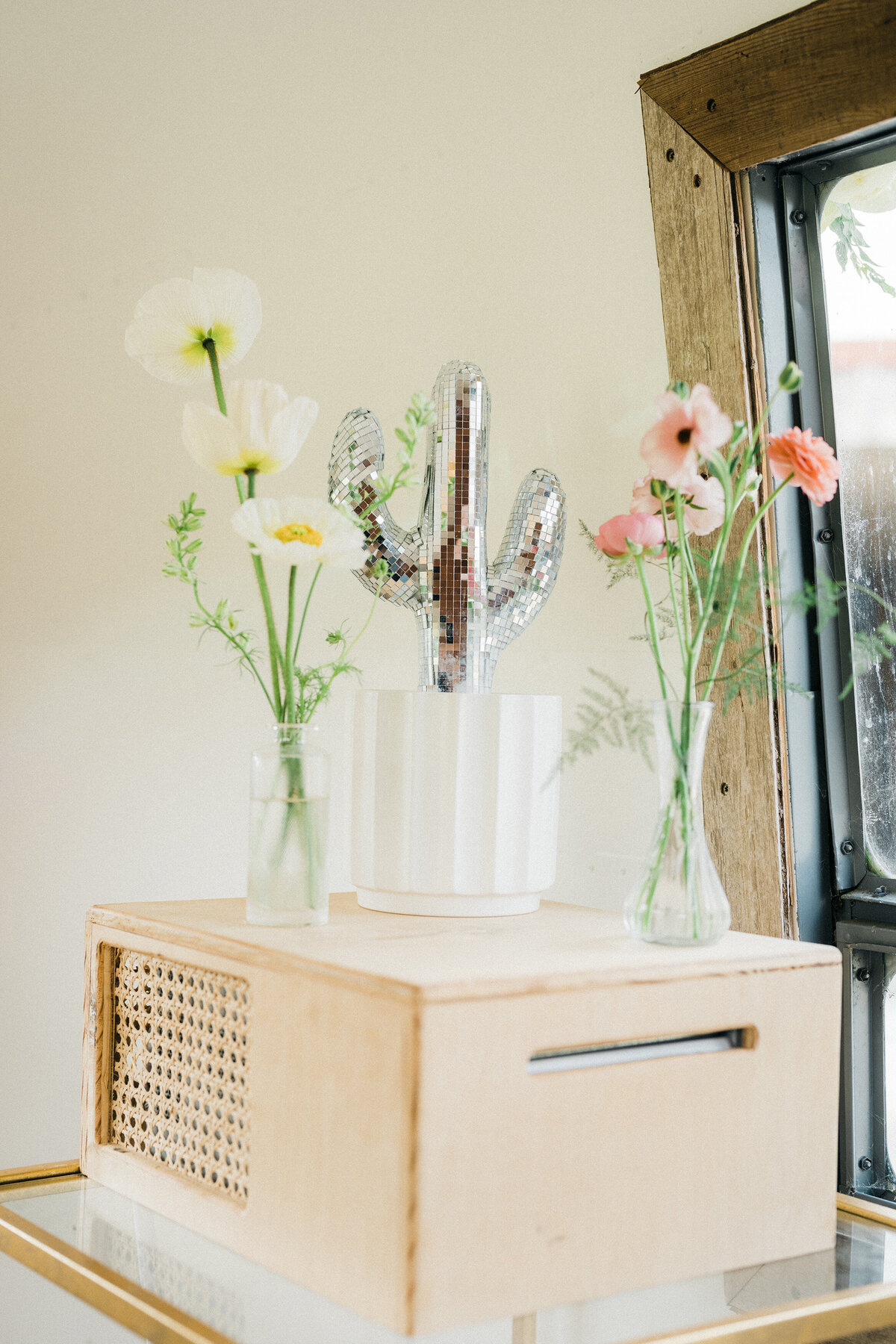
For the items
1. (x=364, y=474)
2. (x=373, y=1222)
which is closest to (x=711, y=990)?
(x=373, y=1222)

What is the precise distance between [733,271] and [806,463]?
387mm

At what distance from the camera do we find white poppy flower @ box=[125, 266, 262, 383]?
104 cm

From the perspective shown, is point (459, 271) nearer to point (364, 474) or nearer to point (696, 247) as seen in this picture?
point (696, 247)

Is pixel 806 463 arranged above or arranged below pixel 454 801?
above

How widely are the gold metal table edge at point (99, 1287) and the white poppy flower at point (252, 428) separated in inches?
24.7

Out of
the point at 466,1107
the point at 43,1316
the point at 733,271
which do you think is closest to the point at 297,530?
the point at 466,1107

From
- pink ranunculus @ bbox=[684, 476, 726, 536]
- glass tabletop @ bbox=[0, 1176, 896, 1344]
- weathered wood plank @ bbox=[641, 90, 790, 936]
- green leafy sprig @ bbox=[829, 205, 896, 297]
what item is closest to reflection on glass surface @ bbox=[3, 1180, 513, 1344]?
glass tabletop @ bbox=[0, 1176, 896, 1344]

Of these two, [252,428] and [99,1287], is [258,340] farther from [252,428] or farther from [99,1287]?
[99,1287]

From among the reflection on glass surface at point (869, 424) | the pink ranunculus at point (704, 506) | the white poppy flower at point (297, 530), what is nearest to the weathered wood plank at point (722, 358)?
the reflection on glass surface at point (869, 424)

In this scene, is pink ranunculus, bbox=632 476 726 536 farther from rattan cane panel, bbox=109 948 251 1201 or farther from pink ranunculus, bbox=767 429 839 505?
rattan cane panel, bbox=109 948 251 1201

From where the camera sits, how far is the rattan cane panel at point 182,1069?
0.90 meters

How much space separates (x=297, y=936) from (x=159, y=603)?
0.65 meters

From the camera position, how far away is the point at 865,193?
1.27 metres

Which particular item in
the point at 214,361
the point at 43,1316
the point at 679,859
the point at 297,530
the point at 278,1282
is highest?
the point at 214,361
